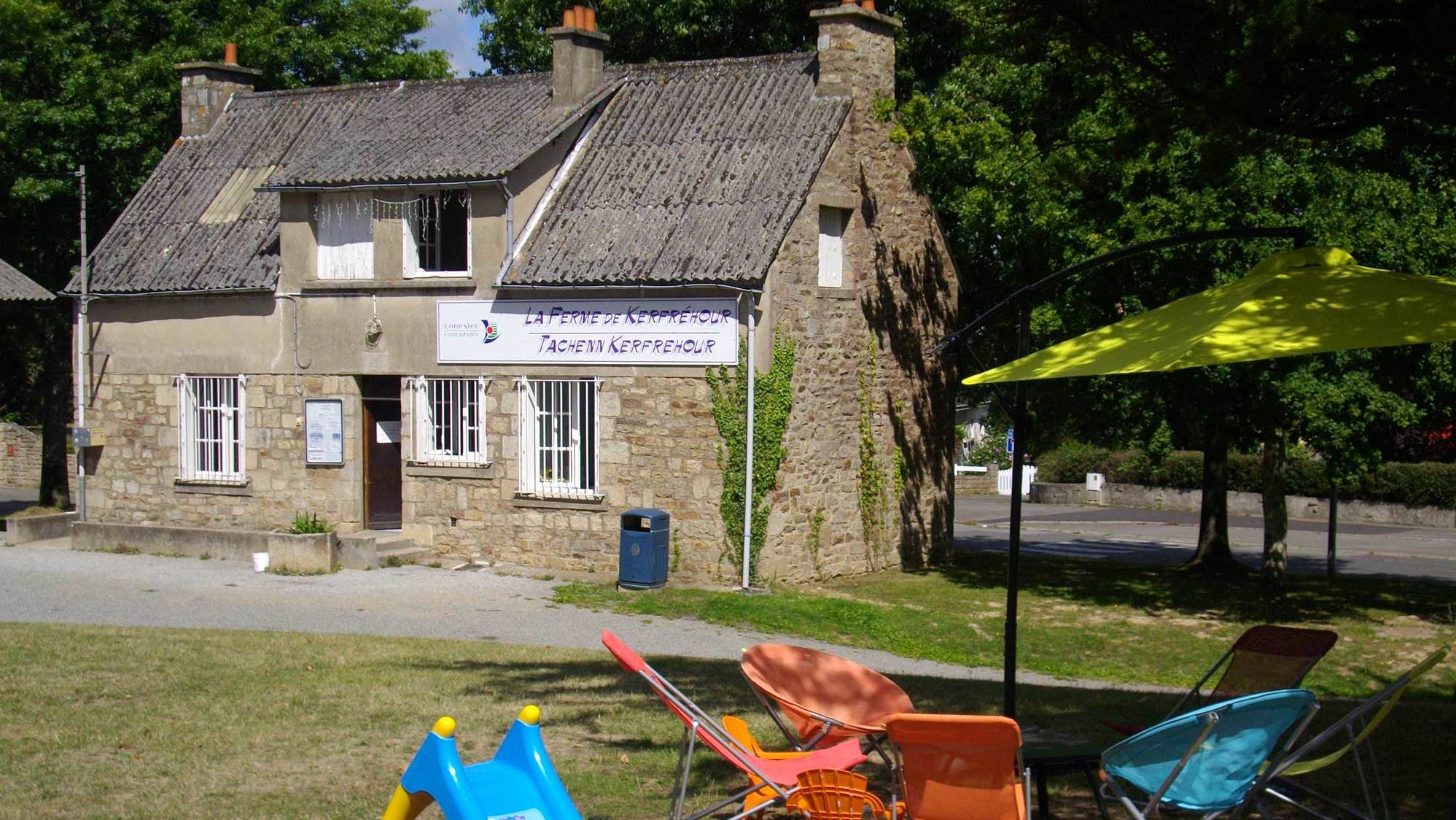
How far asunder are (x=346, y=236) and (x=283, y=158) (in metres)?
2.91

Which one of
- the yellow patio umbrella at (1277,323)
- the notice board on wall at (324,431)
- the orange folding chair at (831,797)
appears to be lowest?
the orange folding chair at (831,797)

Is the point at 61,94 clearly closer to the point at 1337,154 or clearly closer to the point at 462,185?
the point at 462,185

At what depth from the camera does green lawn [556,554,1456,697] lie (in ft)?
47.9

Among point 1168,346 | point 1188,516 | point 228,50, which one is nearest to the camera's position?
point 1168,346

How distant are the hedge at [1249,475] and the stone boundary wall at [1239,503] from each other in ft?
0.55

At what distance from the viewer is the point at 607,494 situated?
18.7 metres

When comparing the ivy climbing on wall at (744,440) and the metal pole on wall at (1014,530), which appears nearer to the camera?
the metal pole on wall at (1014,530)

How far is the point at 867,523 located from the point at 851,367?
6.96 ft

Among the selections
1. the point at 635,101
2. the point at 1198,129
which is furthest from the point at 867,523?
the point at 1198,129

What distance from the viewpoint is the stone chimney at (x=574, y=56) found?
2066 cm

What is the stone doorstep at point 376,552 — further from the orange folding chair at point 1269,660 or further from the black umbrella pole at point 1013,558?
the black umbrella pole at point 1013,558

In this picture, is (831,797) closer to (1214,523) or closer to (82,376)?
(1214,523)

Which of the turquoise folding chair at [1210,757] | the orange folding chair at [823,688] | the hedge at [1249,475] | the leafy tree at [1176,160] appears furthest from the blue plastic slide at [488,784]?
the hedge at [1249,475]

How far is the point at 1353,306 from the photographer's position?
716 centimetres
